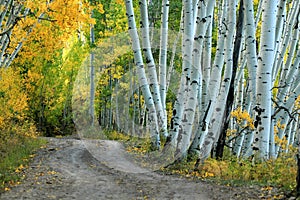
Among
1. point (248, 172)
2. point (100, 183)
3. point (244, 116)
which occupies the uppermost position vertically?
point (244, 116)

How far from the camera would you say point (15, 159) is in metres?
11.7

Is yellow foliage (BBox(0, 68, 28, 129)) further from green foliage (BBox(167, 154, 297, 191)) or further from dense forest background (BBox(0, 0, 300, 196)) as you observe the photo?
green foliage (BBox(167, 154, 297, 191))

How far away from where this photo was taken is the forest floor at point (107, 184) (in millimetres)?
7414

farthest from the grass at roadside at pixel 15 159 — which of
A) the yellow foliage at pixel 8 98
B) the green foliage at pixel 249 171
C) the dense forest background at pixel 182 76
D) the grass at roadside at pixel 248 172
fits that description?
the green foliage at pixel 249 171

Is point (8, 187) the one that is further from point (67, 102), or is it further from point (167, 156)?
point (67, 102)

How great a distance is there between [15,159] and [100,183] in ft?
12.8

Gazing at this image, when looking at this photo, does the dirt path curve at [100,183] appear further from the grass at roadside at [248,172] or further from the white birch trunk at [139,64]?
the white birch trunk at [139,64]

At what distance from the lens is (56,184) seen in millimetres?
8664

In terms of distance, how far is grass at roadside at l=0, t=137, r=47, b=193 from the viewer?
28.7 feet

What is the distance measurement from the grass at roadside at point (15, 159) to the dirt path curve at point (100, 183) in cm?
24

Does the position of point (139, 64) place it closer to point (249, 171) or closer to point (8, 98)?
point (249, 171)

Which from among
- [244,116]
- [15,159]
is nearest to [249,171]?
[244,116]

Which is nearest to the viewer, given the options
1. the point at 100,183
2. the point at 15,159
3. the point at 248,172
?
the point at 248,172

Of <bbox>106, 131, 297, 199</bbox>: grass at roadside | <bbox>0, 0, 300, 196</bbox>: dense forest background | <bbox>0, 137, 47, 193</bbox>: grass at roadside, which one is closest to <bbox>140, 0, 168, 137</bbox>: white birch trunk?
<bbox>0, 0, 300, 196</bbox>: dense forest background
